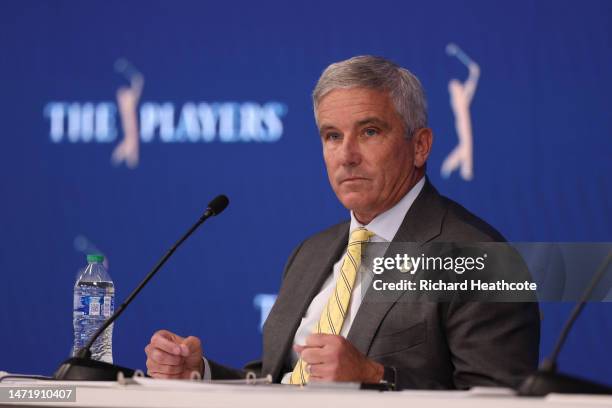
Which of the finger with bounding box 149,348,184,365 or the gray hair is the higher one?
the gray hair

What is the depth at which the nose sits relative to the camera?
2527 millimetres

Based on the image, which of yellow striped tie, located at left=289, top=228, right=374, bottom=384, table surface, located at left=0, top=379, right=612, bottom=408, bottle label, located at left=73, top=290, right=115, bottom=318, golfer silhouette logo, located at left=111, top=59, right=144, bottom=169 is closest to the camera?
table surface, located at left=0, top=379, right=612, bottom=408

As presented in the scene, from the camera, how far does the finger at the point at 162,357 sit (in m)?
2.25

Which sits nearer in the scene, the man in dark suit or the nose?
the man in dark suit

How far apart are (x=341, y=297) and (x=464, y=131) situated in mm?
1646

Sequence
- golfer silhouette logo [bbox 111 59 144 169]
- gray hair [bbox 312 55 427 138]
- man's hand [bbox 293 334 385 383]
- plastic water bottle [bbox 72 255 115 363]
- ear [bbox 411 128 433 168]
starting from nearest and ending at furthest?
man's hand [bbox 293 334 385 383] < gray hair [bbox 312 55 427 138] < ear [bbox 411 128 433 168] < plastic water bottle [bbox 72 255 115 363] < golfer silhouette logo [bbox 111 59 144 169]

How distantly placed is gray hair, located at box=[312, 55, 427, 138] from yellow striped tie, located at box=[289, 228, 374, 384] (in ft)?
1.13

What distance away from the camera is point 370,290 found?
2381mm

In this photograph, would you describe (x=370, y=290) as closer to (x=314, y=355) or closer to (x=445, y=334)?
(x=445, y=334)

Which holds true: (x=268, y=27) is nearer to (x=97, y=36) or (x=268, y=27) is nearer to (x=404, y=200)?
(x=97, y=36)

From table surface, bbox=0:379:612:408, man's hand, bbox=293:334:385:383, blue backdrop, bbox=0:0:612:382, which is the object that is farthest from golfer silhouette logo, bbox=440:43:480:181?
table surface, bbox=0:379:612:408

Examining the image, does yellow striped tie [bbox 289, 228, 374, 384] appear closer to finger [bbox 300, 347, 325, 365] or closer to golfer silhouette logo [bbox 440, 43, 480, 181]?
finger [bbox 300, 347, 325, 365]

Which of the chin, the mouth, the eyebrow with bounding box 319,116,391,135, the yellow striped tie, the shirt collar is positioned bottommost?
the yellow striped tie

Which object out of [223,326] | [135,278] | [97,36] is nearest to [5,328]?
[135,278]
